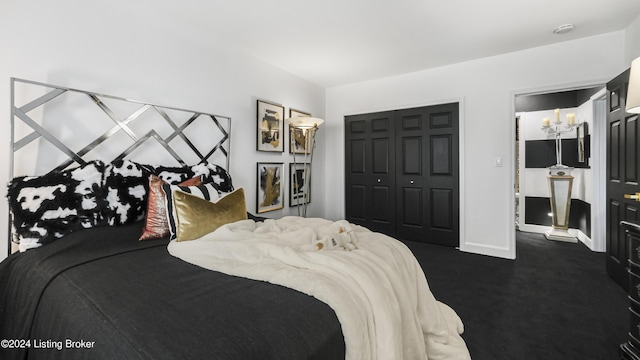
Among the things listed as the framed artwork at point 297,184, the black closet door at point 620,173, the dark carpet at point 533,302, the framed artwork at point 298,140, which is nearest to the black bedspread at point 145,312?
the dark carpet at point 533,302

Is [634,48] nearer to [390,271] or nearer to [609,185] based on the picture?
[609,185]

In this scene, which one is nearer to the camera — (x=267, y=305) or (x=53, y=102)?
(x=267, y=305)

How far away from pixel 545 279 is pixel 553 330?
1.10 metres

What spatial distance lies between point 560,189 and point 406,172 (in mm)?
2646

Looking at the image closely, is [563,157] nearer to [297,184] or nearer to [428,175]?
[428,175]

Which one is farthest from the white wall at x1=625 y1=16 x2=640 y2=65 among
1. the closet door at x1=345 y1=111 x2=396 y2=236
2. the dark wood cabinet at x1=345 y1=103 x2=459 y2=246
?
the closet door at x1=345 y1=111 x2=396 y2=236

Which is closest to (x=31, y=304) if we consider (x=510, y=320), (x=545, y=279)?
(x=510, y=320)

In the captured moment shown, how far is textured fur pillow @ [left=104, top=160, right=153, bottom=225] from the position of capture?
1.81m

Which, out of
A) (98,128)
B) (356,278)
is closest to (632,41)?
(356,278)

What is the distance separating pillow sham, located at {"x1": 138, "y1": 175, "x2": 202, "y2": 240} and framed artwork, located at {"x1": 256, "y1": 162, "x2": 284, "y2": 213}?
1599 mm

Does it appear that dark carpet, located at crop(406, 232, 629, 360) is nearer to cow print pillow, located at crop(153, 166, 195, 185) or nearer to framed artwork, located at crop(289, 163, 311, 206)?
framed artwork, located at crop(289, 163, 311, 206)

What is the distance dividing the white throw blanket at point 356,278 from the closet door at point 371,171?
8.25 feet

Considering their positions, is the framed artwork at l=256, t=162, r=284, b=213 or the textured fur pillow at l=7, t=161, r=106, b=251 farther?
the framed artwork at l=256, t=162, r=284, b=213

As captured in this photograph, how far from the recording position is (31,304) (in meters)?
1.22
